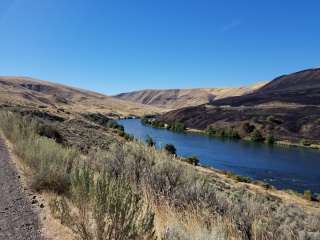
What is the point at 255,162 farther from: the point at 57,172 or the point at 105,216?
the point at 105,216

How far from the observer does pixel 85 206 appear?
209 inches

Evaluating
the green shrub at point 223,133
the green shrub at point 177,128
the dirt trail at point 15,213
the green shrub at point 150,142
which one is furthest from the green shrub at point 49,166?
the green shrub at point 177,128

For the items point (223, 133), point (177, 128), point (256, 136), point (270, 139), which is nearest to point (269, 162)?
point (270, 139)

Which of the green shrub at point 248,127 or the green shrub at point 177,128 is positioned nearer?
the green shrub at point 248,127

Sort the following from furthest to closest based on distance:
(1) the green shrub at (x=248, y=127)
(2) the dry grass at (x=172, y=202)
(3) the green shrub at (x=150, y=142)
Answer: (1) the green shrub at (x=248, y=127)
(3) the green shrub at (x=150, y=142)
(2) the dry grass at (x=172, y=202)

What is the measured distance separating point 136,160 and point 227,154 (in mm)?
47339

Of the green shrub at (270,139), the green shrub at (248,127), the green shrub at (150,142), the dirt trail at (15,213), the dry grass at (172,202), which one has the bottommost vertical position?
the green shrub at (270,139)

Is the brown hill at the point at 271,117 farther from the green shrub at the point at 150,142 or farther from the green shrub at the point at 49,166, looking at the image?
the green shrub at the point at 49,166

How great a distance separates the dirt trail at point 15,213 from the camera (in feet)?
20.0

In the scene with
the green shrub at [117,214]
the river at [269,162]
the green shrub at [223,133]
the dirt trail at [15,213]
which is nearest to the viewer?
the green shrub at [117,214]

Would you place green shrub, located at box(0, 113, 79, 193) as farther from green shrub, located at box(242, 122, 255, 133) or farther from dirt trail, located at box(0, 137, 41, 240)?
green shrub, located at box(242, 122, 255, 133)

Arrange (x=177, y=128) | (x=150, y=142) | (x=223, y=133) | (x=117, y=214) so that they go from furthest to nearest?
(x=177, y=128) < (x=223, y=133) < (x=150, y=142) < (x=117, y=214)

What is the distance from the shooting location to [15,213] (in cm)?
716

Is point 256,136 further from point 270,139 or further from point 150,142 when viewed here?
point 150,142
